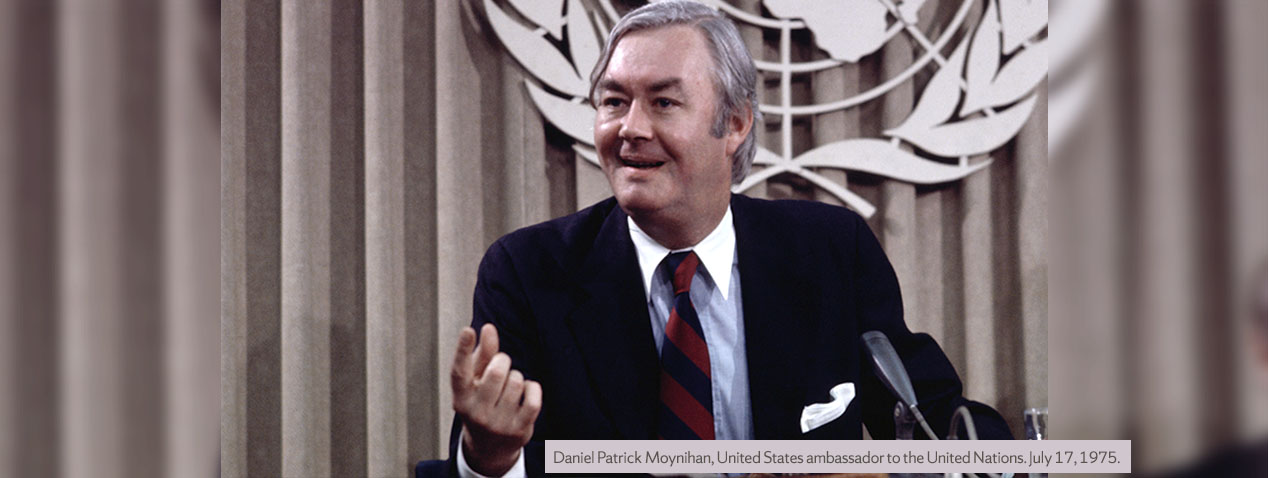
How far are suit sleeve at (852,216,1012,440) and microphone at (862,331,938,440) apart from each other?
0.31 meters

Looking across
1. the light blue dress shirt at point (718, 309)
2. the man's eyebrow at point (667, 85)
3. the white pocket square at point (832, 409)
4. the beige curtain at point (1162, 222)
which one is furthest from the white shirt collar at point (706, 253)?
the beige curtain at point (1162, 222)

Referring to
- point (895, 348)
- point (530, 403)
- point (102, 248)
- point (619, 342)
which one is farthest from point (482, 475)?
point (102, 248)

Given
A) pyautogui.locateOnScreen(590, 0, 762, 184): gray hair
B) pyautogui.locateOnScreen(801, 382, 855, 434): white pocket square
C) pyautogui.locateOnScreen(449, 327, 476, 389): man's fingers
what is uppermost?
pyautogui.locateOnScreen(590, 0, 762, 184): gray hair

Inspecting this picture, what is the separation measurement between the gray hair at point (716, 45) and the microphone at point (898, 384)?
1.64ft

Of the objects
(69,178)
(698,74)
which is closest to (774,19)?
(698,74)

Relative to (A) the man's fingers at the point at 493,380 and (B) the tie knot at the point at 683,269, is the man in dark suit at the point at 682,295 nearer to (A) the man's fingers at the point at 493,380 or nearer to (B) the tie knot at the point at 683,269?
(B) the tie knot at the point at 683,269

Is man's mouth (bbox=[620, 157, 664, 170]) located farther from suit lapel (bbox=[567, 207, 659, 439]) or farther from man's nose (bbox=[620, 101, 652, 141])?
suit lapel (bbox=[567, 207, 659, 439])

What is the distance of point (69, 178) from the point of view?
1.61 metres

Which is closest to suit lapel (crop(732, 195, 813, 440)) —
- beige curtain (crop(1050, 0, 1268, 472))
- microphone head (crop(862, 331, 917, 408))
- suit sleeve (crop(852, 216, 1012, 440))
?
suit sleeve (crop(852, 216, 1012, 440))

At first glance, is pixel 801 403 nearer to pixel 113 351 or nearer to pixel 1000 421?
pixel 1000 421

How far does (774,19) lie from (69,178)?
4.47ft

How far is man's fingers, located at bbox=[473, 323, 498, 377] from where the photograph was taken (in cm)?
87

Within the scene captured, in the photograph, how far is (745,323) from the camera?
4.13 ft

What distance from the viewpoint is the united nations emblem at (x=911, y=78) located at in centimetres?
171
